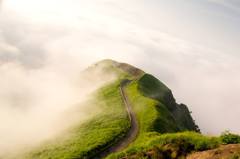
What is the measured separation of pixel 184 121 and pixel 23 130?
47.5 meters

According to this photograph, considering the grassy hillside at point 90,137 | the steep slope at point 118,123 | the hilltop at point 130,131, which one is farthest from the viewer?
the steep slope at point 118,123

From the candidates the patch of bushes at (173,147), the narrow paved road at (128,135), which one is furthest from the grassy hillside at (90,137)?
the patch of bushes at (173,147)

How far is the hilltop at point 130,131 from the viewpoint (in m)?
41.4

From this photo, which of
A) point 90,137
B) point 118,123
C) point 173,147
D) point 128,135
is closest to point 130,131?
point 128,135

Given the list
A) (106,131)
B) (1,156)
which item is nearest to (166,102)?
(106,131)

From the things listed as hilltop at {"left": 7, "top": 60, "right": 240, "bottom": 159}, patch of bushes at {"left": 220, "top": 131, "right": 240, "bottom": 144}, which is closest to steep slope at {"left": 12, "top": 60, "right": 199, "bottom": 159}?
hilltop at {"left": 7, "top": 60, "right": 240, "bottom": 159}

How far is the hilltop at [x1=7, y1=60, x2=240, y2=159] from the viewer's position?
1631 inches

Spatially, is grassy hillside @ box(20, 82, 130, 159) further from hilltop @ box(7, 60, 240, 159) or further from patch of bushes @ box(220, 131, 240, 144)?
patch of bushes @ box(220, 131, 240, 144)

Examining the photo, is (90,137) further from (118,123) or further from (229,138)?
(229,138)

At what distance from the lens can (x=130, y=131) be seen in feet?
246

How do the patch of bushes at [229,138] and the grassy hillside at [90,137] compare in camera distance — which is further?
the grassy hillside at [90,137]

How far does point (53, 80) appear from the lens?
157m

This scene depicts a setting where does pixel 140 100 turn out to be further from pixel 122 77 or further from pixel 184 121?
pixel 122 77

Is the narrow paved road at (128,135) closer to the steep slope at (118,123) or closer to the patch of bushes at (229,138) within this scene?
the steep slope at (118,123)
